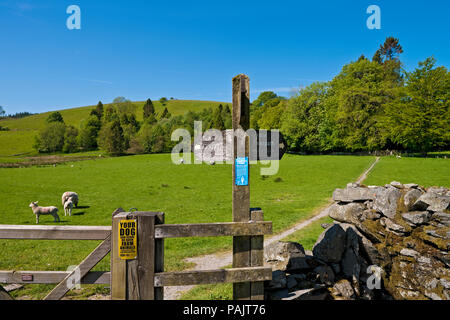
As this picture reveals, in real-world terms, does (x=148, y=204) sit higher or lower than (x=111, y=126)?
lower

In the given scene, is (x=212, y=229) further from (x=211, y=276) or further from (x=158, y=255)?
(x=158, y=255)

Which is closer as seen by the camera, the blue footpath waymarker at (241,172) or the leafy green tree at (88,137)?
the blue footpath waymarker at (241,172)

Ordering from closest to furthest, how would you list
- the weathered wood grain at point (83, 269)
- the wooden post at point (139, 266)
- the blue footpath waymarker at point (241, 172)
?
1. the weathered wood grain at point (83, 269)
2. the wooden post at point (139, 266)
3. the blue footpath waymarker at point (241, 172)

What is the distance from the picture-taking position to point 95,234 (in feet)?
16.0

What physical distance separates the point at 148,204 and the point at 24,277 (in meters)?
19.1

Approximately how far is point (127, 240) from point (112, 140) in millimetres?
83301

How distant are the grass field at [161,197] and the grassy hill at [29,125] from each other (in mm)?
42080

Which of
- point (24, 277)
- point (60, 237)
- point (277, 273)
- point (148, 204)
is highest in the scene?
point (60, 237)

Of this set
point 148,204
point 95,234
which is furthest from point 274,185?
point 95,234

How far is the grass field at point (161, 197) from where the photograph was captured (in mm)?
11922

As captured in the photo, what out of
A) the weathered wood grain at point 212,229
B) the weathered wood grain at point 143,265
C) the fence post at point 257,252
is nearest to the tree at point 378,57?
the fence post at point 257,252

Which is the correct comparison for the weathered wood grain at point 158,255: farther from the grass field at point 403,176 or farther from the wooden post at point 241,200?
the grass field at point 403,176
